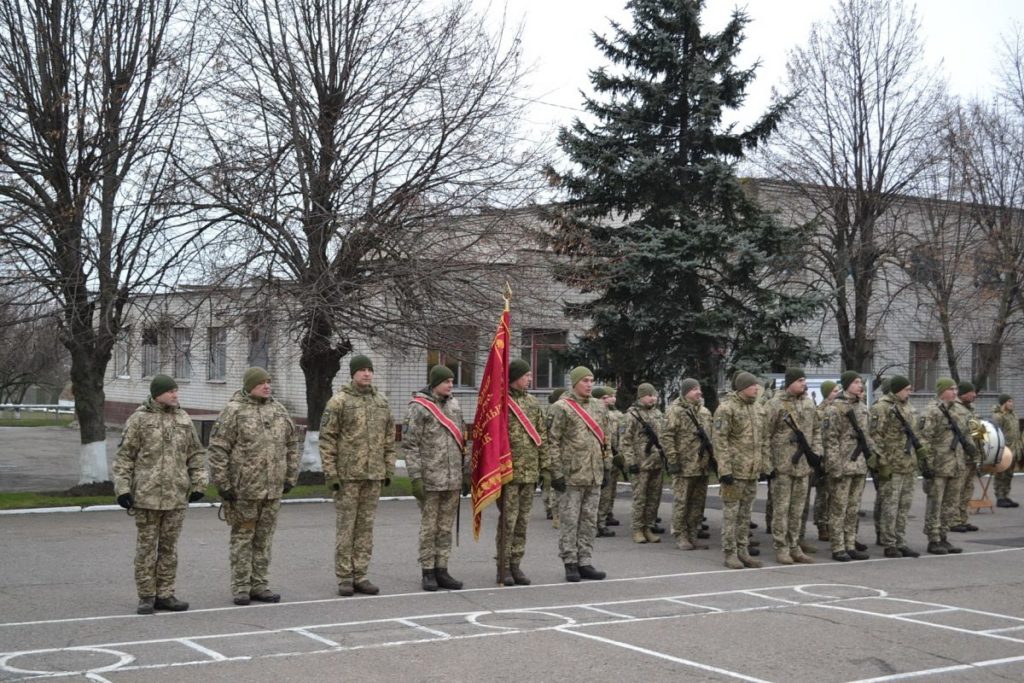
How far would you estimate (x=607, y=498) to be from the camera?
54.2 feet

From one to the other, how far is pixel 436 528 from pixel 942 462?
704cm

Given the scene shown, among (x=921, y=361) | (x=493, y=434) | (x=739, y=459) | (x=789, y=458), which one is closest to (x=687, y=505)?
(x=789, y=458)

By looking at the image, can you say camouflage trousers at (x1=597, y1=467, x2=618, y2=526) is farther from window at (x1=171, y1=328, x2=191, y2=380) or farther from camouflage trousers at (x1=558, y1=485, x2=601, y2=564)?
window at (x1=171, y1=328, x2=191, y2=380)

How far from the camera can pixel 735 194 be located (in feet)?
78.6

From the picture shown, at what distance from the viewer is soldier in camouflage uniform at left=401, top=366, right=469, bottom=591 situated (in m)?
11.0

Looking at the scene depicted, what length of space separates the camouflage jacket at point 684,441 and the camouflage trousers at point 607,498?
1.69 meters

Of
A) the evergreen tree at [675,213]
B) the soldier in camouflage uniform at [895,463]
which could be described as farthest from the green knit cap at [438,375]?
the evergreen tree at [675,213]

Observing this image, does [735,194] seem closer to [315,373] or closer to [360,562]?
[315,373]

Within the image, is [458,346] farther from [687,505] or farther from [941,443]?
[941,443]

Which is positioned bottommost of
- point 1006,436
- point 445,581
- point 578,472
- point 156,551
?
point 445,581

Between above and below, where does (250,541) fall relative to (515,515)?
below

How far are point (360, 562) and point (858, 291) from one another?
22.6 metres

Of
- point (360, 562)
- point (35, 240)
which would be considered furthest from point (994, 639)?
point (35, 240)

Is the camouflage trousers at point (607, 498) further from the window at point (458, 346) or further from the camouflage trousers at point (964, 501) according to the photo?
the camouflage trousers at point (964, 501)
